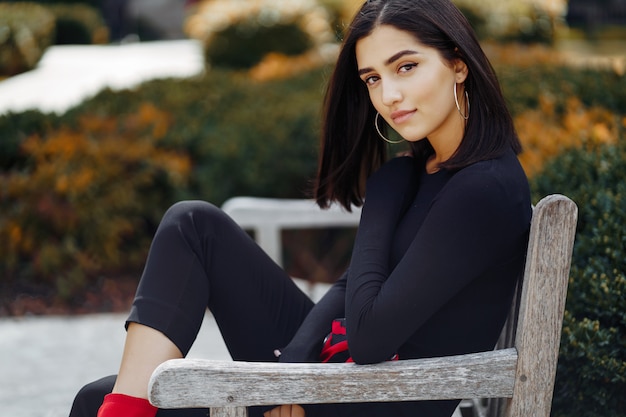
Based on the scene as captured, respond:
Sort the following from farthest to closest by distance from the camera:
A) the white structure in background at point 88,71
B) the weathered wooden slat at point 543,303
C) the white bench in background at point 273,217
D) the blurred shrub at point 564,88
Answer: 1. the white structure in background at point 88,71
2. the blurred shrub at point 564,88
3. the white bench in background at point 273,217
4. the weathered wooden slat at point 543,303

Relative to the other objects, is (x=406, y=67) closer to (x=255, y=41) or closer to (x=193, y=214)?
(x=193, y=214)

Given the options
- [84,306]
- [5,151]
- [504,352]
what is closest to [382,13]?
[504,352]

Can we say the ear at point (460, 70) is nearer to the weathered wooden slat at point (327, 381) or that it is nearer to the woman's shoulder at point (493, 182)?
the woman's shoulder at point (493, 182)

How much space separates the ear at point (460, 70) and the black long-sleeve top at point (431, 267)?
0.75 feet

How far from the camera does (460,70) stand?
6.47ft

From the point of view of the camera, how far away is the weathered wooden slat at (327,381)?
1650mm

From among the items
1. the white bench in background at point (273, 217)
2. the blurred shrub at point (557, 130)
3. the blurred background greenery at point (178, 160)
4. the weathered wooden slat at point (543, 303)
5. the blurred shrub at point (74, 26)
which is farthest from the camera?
the blurred shrub at point (74, 26)

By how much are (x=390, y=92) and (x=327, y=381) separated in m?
0.70

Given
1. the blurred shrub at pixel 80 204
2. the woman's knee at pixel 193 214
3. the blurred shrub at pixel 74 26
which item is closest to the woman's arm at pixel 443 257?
the woman's knee at pixel 193 214

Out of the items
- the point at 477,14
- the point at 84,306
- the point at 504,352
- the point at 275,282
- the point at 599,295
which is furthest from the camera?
the point at 477,14

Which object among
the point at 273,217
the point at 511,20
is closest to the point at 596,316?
the point at 273,217

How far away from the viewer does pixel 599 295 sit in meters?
2.18

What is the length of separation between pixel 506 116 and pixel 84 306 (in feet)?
10.6

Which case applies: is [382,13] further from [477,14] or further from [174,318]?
[477,14]
